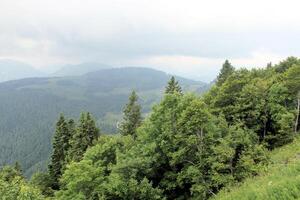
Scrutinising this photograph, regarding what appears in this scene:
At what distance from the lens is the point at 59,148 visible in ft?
213

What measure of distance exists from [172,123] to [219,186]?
8.28 meters

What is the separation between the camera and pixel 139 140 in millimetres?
38500

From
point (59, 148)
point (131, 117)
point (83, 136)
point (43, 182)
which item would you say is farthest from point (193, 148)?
point (43, 182)

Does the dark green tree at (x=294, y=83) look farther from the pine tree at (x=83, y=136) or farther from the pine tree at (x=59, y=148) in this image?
the pine tree at (x=59, y=148)

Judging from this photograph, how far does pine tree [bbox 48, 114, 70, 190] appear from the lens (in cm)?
6438

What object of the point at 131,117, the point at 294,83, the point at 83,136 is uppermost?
the point at 294,83

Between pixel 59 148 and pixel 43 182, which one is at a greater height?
pixel 59 148

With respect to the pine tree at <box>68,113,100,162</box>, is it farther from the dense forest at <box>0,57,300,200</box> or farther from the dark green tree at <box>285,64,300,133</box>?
the dark green tree at <box>285,64,300,133</box>

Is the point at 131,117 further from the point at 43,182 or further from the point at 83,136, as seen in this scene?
the point at 43,182

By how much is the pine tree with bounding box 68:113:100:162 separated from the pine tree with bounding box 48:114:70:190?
4774mm

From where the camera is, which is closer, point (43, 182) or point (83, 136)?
point (83, 136)

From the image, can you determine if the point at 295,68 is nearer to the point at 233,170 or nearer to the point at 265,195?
the point at 233,170

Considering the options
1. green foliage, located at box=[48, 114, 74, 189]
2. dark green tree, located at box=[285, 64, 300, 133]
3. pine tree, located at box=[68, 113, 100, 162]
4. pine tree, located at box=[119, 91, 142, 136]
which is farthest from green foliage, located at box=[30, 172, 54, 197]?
dark green tree, located at box=[285, 64, 300, 133]

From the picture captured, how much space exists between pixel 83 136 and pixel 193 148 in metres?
31.6
